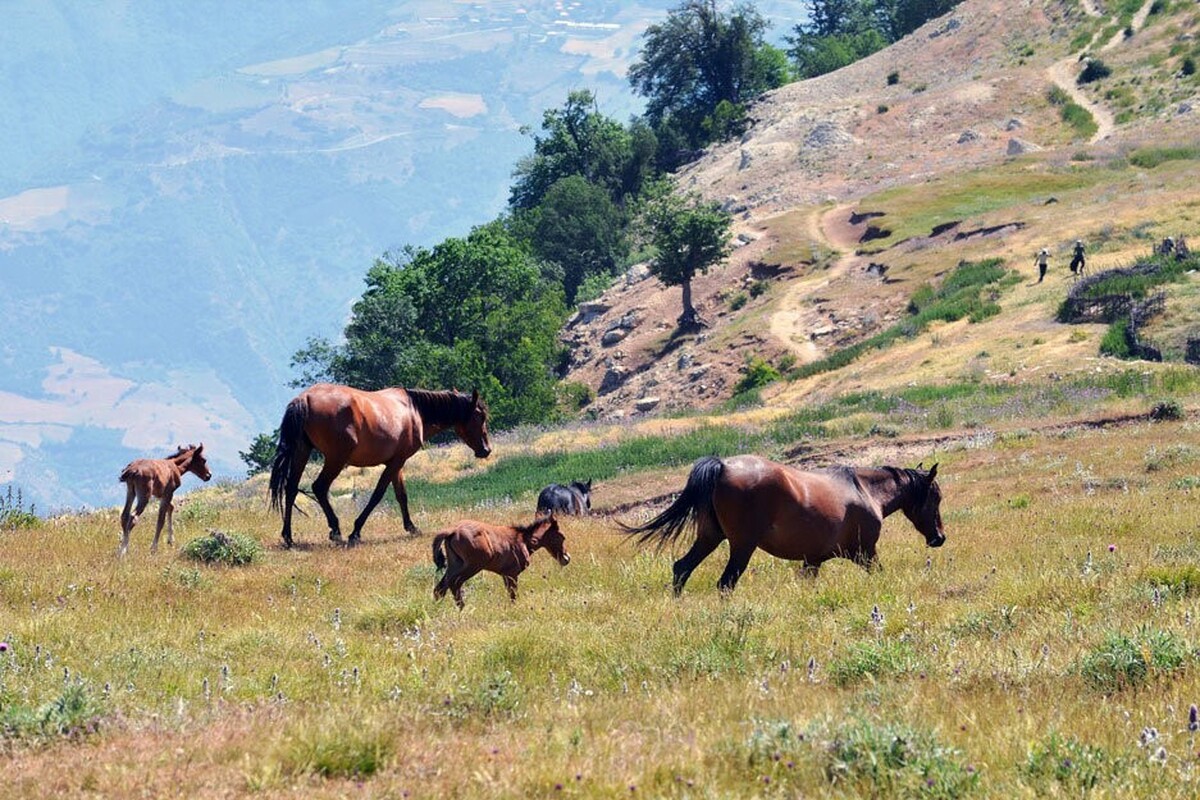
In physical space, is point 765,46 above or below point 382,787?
above

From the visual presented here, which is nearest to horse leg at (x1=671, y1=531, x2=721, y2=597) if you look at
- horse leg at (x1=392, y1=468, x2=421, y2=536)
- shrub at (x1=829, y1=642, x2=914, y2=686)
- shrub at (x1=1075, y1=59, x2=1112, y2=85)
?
shrub at (x1=829, y1=642, x2=914, y2=686)

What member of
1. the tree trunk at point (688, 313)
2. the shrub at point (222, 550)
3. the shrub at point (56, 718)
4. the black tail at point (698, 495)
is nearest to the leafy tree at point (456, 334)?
the tree trunk at point (688, 313)

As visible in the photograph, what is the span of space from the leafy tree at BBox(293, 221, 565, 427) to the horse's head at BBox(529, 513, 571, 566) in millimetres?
56332

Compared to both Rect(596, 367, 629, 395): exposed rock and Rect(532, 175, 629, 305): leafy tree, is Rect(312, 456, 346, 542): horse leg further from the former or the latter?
Rect(532, 175, 629, 305): leafy tree

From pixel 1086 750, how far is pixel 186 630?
7.86 metres

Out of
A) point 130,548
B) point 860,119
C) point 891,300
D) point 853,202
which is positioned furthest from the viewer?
point 860,119

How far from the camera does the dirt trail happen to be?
64.6m

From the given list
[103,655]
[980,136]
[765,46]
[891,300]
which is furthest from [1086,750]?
[765,46]

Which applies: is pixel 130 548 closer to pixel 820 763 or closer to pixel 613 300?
pixel 820 763

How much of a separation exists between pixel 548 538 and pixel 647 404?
5253 centimetres

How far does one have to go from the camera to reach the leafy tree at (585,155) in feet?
442

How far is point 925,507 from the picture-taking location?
52.5 feet

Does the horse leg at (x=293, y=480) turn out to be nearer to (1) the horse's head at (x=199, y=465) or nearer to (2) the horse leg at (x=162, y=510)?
(1) the horse's head at (x=199, y=465)

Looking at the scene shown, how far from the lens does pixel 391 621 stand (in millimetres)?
12695
